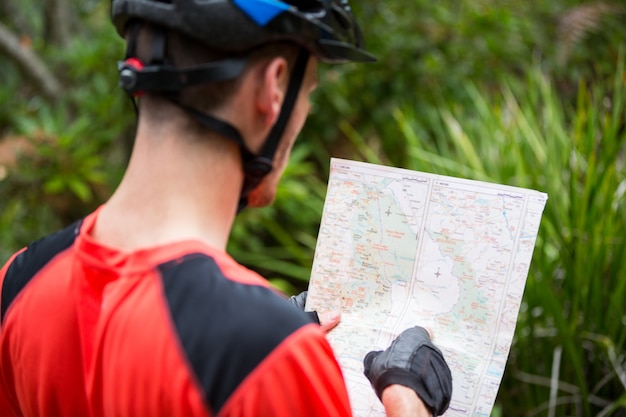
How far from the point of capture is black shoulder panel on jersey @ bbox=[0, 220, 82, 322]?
4.11ft

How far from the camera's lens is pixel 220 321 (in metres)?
1.01

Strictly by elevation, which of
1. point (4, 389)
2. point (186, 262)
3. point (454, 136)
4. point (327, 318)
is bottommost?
point (4, 389)

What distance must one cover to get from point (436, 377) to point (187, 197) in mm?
643

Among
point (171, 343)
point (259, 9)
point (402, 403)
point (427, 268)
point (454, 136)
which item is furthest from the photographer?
point (454, 136)

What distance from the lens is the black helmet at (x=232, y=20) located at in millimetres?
1096

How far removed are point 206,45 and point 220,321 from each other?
17.6 inches

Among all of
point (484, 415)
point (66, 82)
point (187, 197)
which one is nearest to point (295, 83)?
point (187, 197)

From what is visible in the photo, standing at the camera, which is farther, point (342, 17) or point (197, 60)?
point (342, 17)

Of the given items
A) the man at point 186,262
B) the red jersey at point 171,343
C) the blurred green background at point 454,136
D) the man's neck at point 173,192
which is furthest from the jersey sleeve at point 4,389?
the blurred green background at point 454,136

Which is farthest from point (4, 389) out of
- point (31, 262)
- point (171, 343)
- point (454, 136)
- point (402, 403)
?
point (454, 136)

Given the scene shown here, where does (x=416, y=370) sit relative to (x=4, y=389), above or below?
above

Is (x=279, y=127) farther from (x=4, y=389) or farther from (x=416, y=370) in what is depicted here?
(x=4, y=389)

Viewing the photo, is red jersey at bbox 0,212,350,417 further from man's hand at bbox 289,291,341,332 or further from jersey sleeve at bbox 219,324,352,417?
man's hand at bbox 289,291,341,332

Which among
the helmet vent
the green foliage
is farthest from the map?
the green foliage
